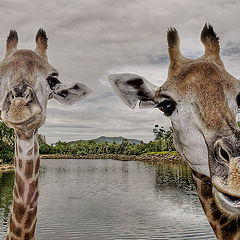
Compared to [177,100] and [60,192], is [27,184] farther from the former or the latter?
[60,192]

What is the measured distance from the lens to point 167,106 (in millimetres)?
4625

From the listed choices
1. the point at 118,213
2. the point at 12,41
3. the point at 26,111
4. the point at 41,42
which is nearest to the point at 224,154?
the point at 26,111

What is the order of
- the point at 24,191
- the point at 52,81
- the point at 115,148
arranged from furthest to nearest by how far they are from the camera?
the point at 115,148, the point at 52,81, the point at 24,191

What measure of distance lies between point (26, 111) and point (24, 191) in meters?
1.50

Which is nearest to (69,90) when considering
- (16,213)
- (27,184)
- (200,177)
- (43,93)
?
(43,93)

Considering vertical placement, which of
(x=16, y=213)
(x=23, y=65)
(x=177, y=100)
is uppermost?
(x=23, y=65)

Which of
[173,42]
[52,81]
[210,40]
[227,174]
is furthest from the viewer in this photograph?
[52,81]

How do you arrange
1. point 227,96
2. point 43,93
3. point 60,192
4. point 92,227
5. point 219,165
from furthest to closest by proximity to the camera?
point 60,192, point 92,227, point 43,93, point 227,96, point 219,165

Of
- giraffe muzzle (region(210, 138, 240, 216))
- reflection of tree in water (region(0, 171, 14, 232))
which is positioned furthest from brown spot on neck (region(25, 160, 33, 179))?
reflection of tree in water (region(0, 171, 14, 232))

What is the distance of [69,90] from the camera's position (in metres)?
6.23

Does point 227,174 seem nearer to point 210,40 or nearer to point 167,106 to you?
point 167,106

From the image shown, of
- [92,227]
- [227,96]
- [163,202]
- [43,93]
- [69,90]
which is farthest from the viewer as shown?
[163,202]

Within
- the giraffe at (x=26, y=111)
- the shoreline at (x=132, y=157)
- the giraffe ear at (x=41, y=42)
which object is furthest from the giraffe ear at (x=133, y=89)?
the shoreline at (x=132, y=157)

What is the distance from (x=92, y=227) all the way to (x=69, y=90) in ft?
Answer: 85.7
